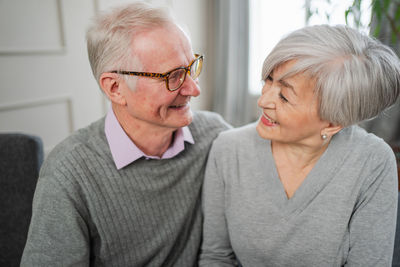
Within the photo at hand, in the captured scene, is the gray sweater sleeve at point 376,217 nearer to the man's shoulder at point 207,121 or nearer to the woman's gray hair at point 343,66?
the woman's gray hair at point 343,66

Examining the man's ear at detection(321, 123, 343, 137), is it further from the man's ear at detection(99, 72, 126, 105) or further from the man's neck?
the man's ear at detection(99, 72, 126, 105)

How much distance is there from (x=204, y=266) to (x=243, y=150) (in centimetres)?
47

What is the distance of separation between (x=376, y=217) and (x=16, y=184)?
133cm

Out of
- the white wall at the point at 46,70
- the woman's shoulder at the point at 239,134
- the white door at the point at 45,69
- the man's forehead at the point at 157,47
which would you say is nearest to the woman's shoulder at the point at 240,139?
the woman's shoulder at the point at 239,134

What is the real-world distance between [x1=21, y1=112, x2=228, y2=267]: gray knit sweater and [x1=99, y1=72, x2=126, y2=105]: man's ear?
14cm

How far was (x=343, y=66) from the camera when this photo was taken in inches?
35.1

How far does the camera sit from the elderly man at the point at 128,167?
952 mm

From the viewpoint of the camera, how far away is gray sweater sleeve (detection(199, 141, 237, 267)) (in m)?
1.16

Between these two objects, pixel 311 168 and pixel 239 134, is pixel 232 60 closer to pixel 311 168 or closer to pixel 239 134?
pixel 239 134

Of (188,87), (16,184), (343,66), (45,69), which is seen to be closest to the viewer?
(343,66)

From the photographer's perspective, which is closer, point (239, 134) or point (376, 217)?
point (376, 217)

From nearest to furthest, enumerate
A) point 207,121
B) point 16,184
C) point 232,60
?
point 16,184
point 207,121
point 232,60

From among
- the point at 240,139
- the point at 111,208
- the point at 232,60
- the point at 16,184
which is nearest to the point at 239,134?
the point at 240,139

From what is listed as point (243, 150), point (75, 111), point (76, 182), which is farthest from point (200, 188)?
point (75, 111)
